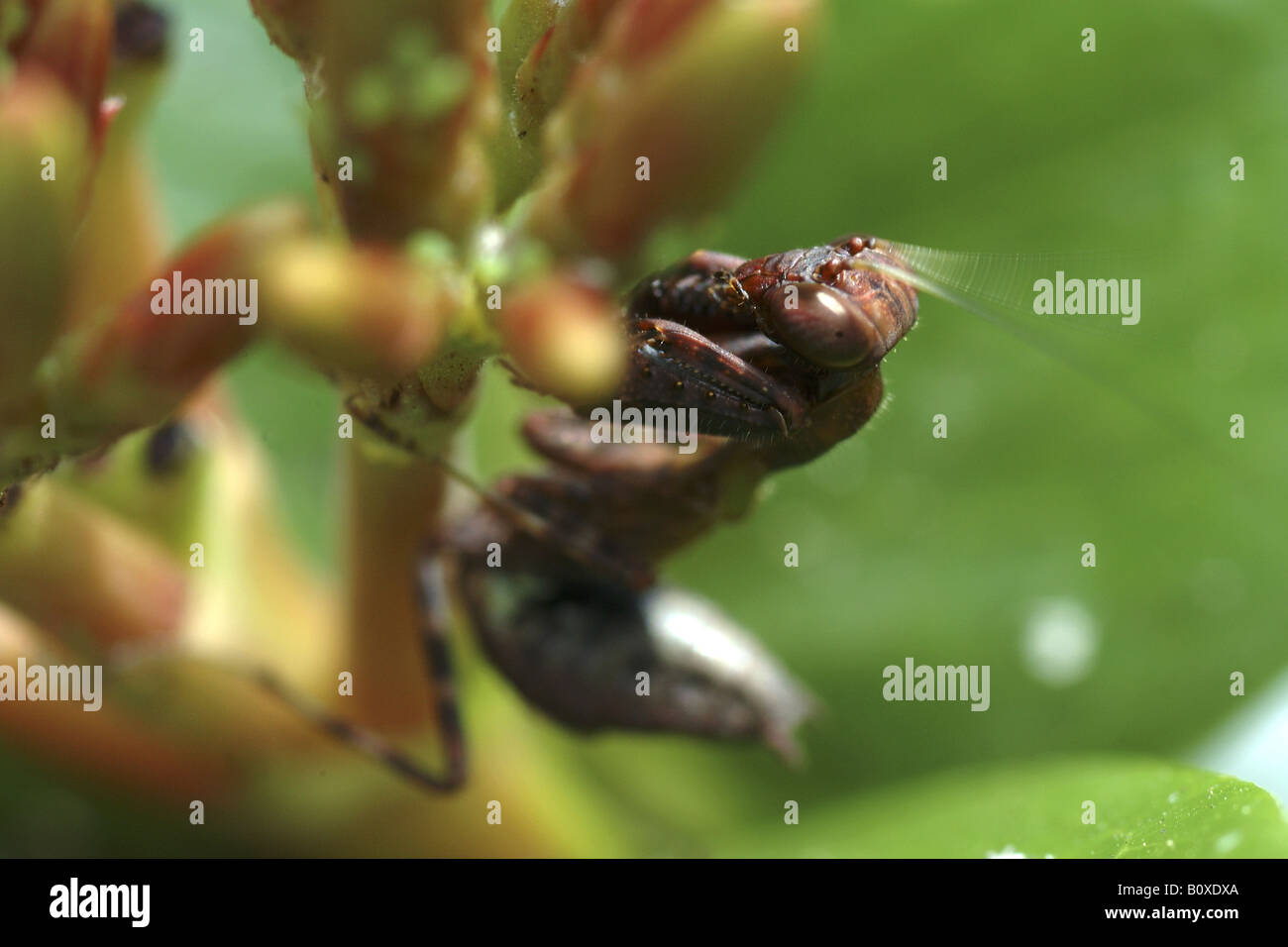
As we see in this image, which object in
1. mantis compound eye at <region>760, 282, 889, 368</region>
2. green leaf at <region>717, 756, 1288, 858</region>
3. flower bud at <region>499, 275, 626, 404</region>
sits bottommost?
green leaf at <region>717, 756, 1288, 858</region>

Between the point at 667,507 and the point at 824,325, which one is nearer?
the point at 824,325

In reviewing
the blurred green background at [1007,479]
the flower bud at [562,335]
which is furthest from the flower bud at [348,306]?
the blurred green background at [1007,479]

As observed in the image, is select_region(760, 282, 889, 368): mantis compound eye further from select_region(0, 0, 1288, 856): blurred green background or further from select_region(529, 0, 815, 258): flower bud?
select_region(0, 0, 1288, 856): blurred green background

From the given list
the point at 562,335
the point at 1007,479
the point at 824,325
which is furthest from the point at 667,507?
the point at 562,335

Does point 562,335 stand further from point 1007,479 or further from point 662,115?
point 1007,479

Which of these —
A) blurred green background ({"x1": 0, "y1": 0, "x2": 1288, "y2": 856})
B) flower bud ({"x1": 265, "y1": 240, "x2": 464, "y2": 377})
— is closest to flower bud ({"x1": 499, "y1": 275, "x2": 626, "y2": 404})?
flower bud ({"x1": 265, "y1": 240, "x2": 464, "y2": 377})
